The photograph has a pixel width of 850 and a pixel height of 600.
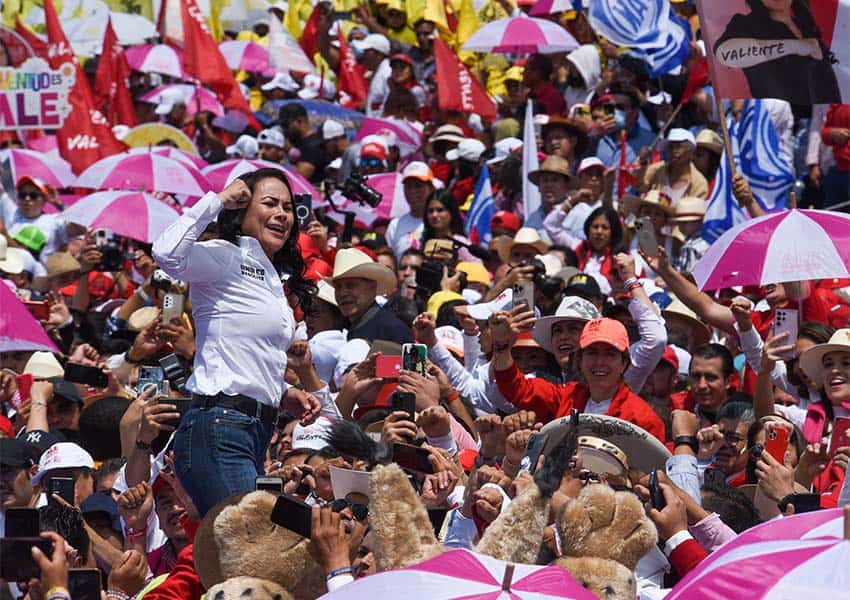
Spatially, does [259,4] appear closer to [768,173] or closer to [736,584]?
[768,173]

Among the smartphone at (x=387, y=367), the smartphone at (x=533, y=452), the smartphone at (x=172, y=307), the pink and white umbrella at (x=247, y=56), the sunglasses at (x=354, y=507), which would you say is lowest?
the pink and white umbrella at (x=247, y=56)

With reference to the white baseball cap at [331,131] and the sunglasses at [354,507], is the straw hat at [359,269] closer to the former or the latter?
the sunglasses at [354,507]

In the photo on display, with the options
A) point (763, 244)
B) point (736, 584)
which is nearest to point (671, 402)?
point (763, 244)

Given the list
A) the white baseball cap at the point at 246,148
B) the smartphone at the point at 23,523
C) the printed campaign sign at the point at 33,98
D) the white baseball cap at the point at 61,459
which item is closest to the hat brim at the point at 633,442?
the smartphone at the point at 23,523

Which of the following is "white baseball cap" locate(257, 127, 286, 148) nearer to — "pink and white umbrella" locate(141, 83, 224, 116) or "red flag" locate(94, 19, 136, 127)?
"pink and white umbrella" locate(141, 83, 224, 116)

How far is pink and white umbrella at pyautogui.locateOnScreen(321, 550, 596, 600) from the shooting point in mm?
4539

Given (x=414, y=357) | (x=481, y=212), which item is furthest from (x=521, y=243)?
(x=414, y=357)

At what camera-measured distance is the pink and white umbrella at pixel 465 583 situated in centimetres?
454

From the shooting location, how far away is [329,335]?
9625 mm

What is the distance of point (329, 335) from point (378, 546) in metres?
4.38

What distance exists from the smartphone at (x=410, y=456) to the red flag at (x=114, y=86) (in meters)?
12.3

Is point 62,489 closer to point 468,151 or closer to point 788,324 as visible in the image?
point 788,324

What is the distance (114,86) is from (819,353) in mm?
11460

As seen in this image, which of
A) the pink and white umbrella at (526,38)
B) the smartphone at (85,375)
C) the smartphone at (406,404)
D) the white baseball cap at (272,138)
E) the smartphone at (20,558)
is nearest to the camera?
the smartphone at (20,558)
